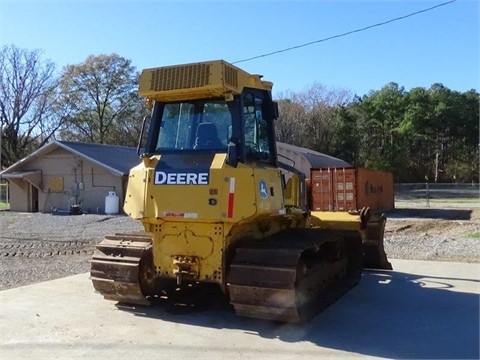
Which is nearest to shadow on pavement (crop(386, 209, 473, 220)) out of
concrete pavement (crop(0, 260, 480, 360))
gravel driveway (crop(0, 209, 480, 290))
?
gravel driveway (crop(0, 209, 480, 290))

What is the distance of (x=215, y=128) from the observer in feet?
21.9

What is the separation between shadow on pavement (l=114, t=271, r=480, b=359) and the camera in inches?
216

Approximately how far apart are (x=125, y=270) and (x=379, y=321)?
3287mm

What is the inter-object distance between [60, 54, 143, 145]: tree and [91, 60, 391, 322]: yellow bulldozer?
4250 centimetres

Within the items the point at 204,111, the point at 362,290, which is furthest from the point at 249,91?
the point at 362,290

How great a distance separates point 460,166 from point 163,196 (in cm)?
5705

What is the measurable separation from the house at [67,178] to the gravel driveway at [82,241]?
3.44 m

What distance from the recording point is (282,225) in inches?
302

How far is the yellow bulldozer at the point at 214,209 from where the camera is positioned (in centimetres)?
597

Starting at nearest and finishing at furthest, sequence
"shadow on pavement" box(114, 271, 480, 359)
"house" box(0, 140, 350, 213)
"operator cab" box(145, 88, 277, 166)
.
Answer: "shadow on pavement" box(114, 271, 480, 359), "operator cab" box(145, 88, 277, 166), "house" box(0, 140, 350, 213)

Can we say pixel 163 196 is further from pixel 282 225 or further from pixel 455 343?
pixel 455 343

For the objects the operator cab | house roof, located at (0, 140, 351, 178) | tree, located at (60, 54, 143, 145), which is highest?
tree, located at (60, 54, 143, 145)

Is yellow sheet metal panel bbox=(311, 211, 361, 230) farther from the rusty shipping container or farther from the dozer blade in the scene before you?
the rusty shipping container

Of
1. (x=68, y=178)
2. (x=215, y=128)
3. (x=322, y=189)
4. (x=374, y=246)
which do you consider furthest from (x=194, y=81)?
(x=68, y=178)
